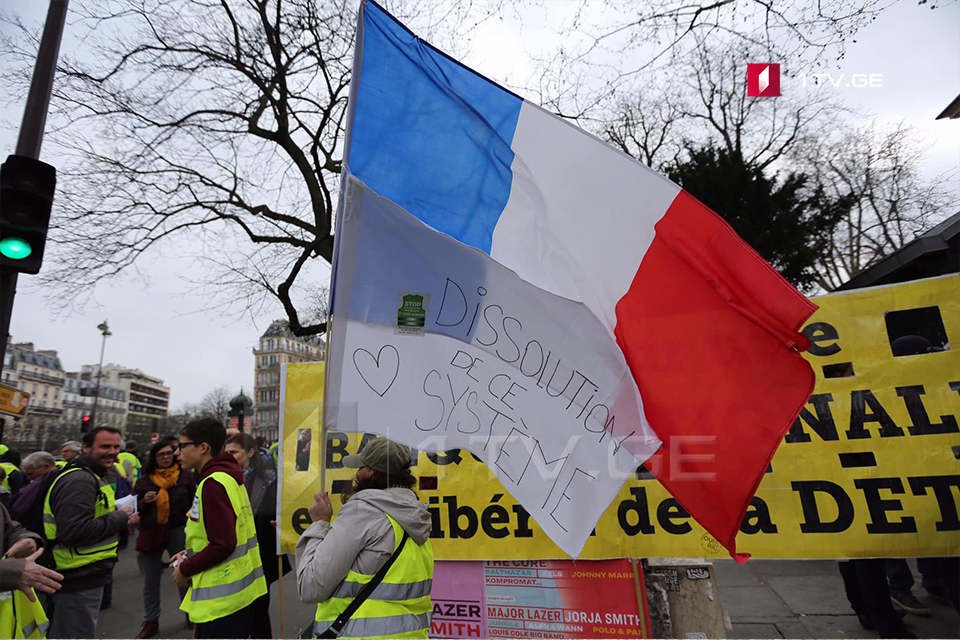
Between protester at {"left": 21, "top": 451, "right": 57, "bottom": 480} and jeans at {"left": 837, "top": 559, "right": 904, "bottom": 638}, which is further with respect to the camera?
protester at {"left": 21, "top": 451, "right": 57, "bottom": 480}

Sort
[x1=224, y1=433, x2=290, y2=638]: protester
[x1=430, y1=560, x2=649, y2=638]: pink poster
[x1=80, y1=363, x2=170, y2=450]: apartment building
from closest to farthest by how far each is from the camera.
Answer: [x1=430, y1=560, x2=649, y2=638]: pink poster → [x1=224, y1=433, x2=290, y2=638]: protester → [x1=80, y1=363, x2=170, y2=450]: apartment building

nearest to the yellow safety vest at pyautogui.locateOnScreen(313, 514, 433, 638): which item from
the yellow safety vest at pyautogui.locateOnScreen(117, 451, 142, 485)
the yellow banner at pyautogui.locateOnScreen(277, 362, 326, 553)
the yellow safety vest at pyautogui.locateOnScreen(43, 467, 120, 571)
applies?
the yellow banner at pyautogui.locateOnScreen(277, 362, 326, 553)

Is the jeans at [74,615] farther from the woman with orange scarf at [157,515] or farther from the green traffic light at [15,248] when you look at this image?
the green traffic light at [15,248]

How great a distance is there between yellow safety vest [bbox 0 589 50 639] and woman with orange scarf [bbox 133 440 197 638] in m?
2.56

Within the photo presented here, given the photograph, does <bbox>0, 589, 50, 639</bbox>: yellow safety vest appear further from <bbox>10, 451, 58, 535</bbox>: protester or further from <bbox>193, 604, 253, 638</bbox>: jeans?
<bbox>10, 451, 58, 535</bbox>: protester

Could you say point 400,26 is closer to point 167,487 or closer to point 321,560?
point 321,560

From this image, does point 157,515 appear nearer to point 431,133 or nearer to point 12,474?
point 12,474

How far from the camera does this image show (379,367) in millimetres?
2465

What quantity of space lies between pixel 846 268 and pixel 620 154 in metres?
16.9

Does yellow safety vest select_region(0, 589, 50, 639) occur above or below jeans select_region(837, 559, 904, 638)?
above

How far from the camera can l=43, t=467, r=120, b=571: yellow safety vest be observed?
3.90 m

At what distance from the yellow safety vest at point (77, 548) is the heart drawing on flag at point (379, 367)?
3.03 metres

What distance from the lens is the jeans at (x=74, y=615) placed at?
386cm

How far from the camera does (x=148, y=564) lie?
17.4ft
